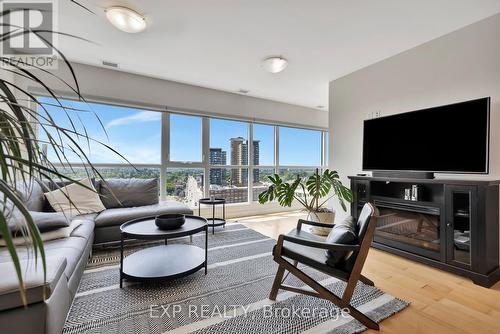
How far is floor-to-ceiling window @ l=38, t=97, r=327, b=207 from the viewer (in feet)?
12.0

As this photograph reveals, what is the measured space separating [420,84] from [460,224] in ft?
5.32

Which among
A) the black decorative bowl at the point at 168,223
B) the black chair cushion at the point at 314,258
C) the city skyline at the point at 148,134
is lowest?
the black chair cushion at the point at 314,258

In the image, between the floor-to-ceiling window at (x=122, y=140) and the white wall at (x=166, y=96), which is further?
the floor-to-ceiling window at (x=122, y=140)

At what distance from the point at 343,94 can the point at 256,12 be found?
2.07 meters

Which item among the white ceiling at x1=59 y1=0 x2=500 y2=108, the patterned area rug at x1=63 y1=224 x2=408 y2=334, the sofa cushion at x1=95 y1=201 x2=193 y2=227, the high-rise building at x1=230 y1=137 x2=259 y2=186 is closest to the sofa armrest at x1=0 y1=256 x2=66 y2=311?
the patterned area rug at x1=63 y1=224 x2=408 y2=334

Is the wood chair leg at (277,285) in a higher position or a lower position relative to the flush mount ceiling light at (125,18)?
lower

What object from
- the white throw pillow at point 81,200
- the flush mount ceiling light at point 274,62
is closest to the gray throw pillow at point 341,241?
the flush mount ceiling light at point 274,62

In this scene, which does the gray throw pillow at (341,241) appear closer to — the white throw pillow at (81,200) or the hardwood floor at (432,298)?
the hardwood floor at (432,298)

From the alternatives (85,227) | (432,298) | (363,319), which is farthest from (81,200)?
(432,298)

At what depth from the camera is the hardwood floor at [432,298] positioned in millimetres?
1563

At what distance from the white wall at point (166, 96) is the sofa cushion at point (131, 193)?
50.9 inches

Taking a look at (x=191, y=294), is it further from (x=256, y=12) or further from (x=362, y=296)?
(x=256, y=12)

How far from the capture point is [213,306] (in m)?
1.73

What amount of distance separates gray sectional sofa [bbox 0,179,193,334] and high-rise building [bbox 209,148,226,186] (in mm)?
1704
